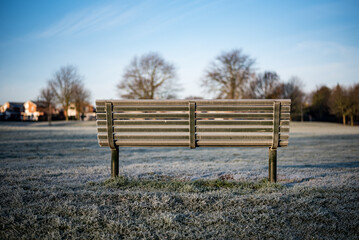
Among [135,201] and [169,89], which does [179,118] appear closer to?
[135,201]

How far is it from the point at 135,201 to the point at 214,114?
179 centimetres


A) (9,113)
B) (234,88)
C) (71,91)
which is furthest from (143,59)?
(9,113)

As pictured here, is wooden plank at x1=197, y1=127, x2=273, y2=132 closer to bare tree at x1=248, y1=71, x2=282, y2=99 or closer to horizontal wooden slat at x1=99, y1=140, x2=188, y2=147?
horizontal wooden slat at x1=99, y1=140, x2=188, y2=147

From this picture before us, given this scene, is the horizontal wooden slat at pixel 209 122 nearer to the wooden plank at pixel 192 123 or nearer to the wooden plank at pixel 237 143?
the wooden plank at pixel 192 123

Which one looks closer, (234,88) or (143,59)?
(234,88)

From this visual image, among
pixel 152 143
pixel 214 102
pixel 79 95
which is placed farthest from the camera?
pixel 79 95

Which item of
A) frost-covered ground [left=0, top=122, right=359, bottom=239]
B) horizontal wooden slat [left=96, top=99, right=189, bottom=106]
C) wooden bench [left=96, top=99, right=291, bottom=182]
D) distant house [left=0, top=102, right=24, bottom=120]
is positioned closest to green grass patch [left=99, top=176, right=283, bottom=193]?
frost-covered ground [left=0, top=122, right=359, bottom=239]

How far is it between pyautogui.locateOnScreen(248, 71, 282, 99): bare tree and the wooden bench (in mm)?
39926

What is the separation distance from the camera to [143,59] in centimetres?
4428

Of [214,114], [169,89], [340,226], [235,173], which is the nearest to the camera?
[340,226]

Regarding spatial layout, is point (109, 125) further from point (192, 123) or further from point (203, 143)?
point (203, 143)

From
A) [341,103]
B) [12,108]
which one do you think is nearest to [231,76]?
[341,103]

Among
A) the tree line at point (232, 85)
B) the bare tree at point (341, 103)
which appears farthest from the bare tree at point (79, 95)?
the bare tree at point (341, 103)

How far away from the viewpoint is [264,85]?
44062mm
